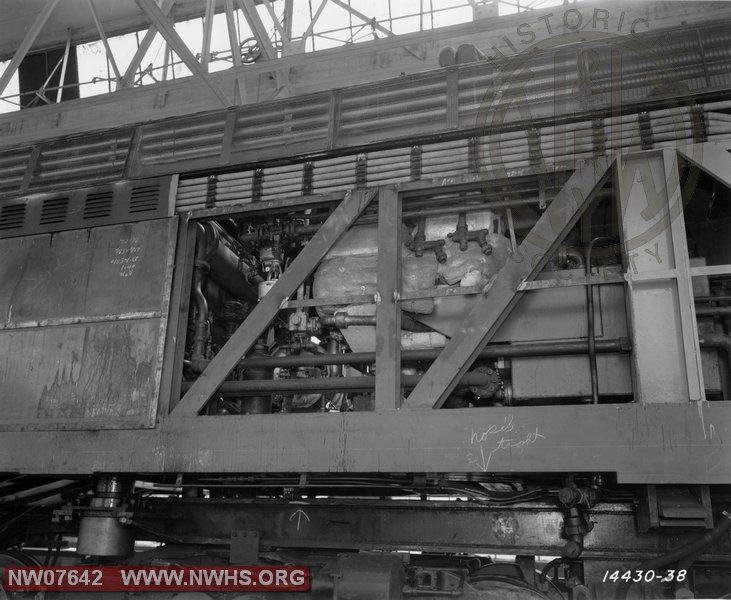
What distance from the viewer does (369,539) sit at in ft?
14.2

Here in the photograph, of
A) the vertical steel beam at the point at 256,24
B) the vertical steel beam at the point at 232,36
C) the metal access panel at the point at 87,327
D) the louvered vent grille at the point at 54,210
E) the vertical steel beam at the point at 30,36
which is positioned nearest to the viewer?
the metal access panel at the point at 87,327

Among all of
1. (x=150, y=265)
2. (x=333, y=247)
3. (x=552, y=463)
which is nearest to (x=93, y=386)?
(x=150, y=265)

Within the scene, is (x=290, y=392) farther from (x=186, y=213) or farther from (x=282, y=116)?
(x=282, y=116)

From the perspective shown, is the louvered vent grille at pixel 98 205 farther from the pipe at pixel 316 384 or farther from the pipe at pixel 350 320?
the pipe at pixel 350 320

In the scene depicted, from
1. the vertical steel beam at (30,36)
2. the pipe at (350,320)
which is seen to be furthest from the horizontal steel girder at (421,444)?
the vertical steel beam at (30,36)

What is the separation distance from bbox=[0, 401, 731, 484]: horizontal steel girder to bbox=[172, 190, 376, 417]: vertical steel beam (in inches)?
6.5

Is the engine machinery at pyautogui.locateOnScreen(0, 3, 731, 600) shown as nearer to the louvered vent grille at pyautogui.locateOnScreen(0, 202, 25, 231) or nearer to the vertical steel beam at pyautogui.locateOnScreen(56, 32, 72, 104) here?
the louvered vent grille at pyautogui.locateOnScreen(0, 202, 25, 231)

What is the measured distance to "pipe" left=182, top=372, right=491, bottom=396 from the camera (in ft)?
12.8

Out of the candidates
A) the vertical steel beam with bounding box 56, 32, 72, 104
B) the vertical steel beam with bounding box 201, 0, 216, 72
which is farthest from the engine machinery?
the vertical steel beam with bounding box 56, 32, 72, 104

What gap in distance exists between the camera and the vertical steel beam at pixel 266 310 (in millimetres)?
4055

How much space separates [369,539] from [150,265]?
2.33 m

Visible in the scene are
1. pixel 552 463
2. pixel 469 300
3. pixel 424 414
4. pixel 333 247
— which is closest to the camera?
pixel 552 463

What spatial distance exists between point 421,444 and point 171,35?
4484 mm

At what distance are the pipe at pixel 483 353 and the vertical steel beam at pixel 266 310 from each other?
8.9 inches
